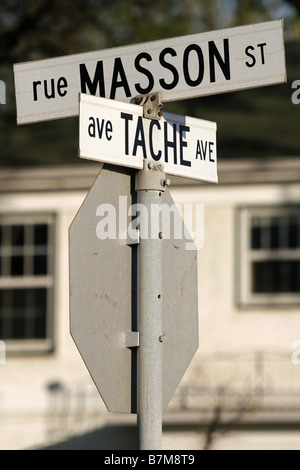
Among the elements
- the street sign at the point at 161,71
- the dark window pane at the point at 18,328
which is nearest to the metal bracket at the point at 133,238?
the street sign at the point at 161,71

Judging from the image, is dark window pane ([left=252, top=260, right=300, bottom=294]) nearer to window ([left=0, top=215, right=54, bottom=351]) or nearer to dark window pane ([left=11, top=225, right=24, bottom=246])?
window ([left=0, top=215, right=54, bottom=351])

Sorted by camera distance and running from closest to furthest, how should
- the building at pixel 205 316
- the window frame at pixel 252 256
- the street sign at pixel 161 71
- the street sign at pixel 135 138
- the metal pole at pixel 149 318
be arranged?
the metal pole at pixel 149 318 < the street sign at pixel 135 138 < the street sign at pixel 161 71 < the building at pixel 205 316 < the window frame at pixel 252 256

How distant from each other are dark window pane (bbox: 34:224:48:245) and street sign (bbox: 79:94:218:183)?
1008cm

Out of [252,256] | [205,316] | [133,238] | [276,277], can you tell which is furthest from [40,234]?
[133,238]

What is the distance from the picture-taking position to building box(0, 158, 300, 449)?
13.6m

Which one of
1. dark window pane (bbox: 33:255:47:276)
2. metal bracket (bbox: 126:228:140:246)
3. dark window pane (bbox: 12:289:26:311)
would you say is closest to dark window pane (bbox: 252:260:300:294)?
dark window pane (bbox: 33:255:47:276)

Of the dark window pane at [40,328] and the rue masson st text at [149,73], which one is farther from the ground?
the rue masson st text at [149,73]

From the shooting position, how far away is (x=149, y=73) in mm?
4922

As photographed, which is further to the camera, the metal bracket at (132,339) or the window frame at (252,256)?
the window frame at (252,256)

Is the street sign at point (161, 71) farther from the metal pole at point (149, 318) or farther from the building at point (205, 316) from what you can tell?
the building at point (205, 316)

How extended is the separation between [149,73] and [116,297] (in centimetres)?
120

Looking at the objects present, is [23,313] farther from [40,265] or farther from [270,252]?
[270,252]

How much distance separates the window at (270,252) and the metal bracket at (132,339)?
9707mm

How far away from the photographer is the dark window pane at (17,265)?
15211 mm
